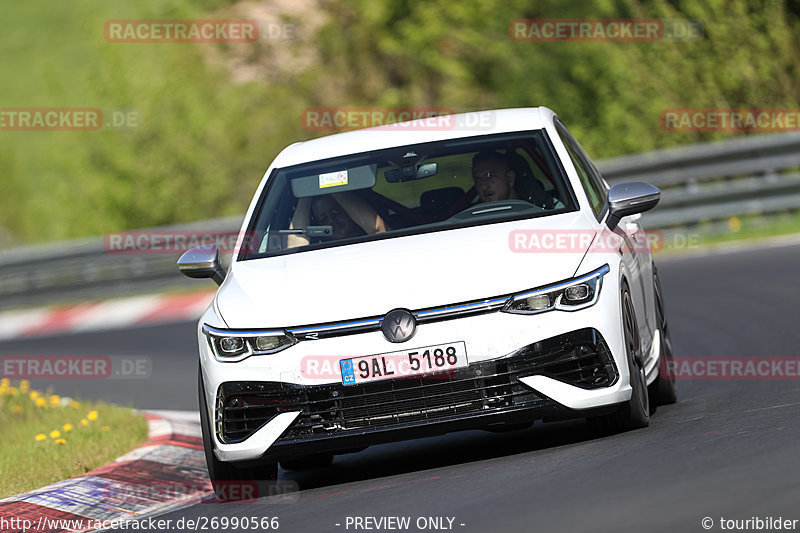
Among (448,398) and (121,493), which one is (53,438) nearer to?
(121,493)

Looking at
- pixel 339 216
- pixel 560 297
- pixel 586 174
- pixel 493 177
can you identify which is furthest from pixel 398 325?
pixel 586 174

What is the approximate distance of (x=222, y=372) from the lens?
20.4ft

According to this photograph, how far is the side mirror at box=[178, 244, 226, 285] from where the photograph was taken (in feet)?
23.7

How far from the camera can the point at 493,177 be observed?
728cm

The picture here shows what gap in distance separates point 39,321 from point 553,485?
16021 millimetres

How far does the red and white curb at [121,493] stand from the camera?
6.47 metres

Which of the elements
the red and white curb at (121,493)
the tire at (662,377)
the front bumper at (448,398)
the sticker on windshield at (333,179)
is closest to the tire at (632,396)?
the front bumper at (448,398)

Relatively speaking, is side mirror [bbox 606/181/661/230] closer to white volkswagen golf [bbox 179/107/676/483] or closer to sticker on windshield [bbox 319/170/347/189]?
white volkswagen golf [bbox 179/107/676/483]

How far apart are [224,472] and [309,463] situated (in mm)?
940

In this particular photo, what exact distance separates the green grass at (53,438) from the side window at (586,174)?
301cm

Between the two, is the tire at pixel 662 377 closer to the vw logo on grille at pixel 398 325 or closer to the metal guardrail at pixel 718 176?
the vw logo on grille at pixel 398 325

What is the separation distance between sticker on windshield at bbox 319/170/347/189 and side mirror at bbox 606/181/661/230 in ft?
4.65

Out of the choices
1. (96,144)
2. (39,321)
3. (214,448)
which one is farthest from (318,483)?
(96,144)

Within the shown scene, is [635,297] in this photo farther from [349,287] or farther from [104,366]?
[104,366]
